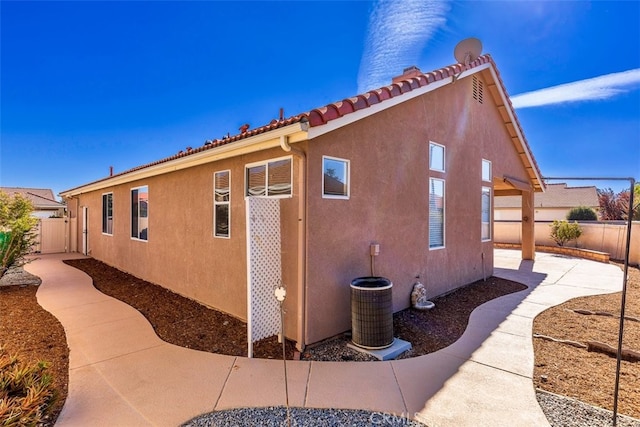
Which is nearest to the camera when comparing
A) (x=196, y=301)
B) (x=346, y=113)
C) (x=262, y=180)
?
(x=346, y=113)

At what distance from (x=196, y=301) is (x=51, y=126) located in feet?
49.1

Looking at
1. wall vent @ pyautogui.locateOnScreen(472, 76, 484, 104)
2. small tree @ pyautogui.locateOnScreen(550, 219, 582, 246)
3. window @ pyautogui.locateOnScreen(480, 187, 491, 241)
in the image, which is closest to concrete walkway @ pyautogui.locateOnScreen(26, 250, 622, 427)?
window @ pyautogui.locateOnScreen(480, 187, 491, 241)

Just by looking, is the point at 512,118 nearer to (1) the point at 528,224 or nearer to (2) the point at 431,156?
(1) the point at 528,224

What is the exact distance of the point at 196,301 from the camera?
7512 mm

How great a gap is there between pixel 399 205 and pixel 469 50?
5.67 m

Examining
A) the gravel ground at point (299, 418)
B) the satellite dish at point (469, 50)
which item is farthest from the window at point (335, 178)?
the satellite dish at point (469, 50)

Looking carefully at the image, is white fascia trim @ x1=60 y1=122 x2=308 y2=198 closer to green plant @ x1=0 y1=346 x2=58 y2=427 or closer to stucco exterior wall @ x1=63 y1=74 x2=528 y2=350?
stucco exterior wall @ x1=63 y1=74 x2=528 y2=350

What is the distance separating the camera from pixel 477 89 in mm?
9797

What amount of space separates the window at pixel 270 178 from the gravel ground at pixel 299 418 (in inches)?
121

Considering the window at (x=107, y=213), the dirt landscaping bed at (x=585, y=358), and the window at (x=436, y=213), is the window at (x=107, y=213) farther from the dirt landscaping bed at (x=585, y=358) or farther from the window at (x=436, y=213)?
the dirt landscaping bed at (x=585, y=358)

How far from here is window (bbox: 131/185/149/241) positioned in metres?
9.70

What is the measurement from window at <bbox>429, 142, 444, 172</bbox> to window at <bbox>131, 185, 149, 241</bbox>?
27.0 feet

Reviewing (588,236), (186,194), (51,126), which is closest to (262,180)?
(186,194)

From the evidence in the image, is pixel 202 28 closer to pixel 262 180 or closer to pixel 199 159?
pixel 199 159
